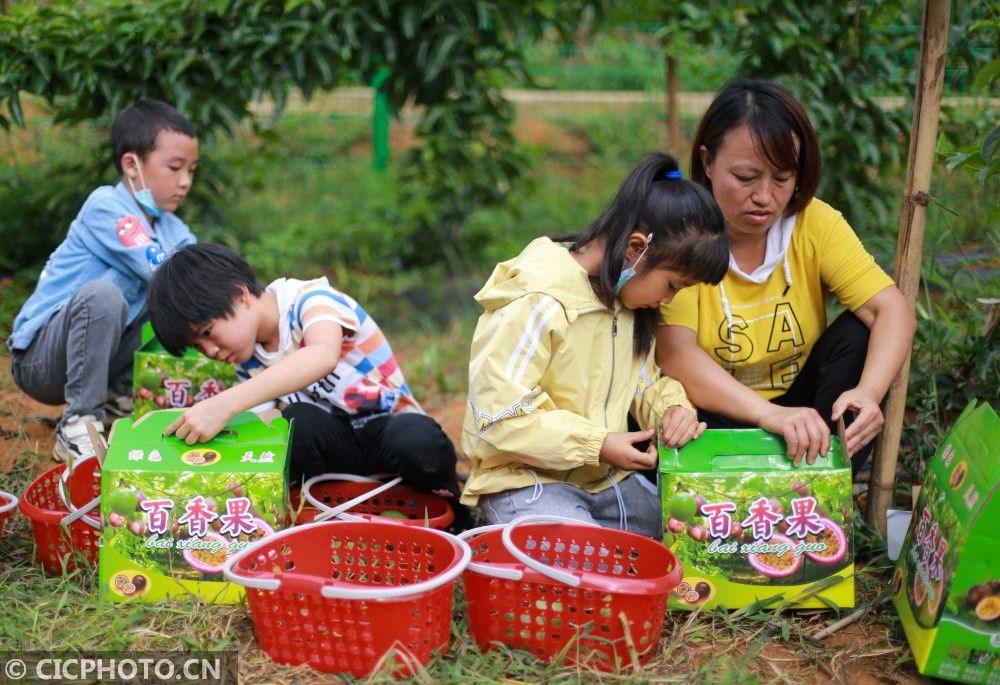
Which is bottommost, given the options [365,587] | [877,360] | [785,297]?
[365,587]

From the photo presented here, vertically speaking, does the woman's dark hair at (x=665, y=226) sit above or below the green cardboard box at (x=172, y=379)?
above

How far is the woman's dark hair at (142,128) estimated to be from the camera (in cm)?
319

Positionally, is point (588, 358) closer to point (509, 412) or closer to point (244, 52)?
point (509, 412)

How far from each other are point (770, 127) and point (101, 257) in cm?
200

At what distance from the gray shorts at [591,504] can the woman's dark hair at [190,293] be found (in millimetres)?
781

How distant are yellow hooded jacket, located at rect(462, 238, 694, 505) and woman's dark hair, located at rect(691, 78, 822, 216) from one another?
0.49m

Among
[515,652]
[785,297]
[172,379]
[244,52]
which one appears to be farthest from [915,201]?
[244,52]

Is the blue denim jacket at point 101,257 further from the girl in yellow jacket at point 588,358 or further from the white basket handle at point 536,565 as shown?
the white basket handle at point 536,565

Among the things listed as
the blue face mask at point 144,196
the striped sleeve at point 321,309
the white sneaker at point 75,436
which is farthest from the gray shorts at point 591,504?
the blue face mask at point 144,196

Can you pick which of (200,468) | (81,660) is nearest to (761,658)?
(200,468)

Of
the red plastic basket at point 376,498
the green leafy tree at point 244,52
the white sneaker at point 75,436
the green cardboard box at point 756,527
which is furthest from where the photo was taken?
the green leafy tree at point 244,52

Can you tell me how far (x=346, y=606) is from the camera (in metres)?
1.90

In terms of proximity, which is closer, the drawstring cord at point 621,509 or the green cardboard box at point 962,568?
the green cardboard box at point 962,568

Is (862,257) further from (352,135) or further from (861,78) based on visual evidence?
(352,135)
